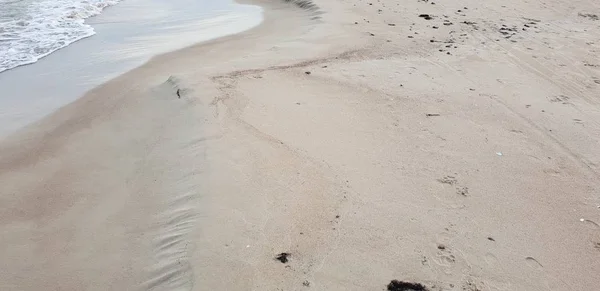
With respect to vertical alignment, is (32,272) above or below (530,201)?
below

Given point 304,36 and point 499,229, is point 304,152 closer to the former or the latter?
point 499,229

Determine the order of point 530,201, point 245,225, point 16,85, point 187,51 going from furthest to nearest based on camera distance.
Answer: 1. point 187,51
2. point 16,85
3. point 530,201
4. point 245,225

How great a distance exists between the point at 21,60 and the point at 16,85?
865 millimetres

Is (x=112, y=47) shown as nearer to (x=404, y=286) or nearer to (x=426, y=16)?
(x=426, y=16)

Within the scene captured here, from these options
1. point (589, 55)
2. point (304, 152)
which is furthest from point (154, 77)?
point (589, 55)

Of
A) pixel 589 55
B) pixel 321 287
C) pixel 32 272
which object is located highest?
A: pixel 589 55

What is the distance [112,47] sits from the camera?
7082 mm

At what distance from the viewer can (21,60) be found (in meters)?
6.43

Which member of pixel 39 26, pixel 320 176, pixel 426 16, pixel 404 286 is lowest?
pixel 404 286

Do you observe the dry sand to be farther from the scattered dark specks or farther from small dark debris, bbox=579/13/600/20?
small dark debris, bbox=579/13/600/20

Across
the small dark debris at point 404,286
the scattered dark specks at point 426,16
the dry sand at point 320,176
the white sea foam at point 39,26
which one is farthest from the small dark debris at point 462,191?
the white sea foam at point 39,26

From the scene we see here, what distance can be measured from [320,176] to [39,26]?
21.4 feet

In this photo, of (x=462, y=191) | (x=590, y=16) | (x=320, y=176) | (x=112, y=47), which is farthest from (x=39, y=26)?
(x=590, y=16)

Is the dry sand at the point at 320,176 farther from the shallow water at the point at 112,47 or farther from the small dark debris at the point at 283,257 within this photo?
the shallow water at the point at 112,47
